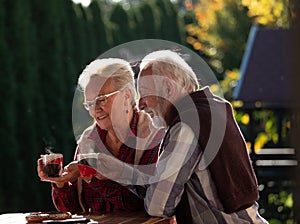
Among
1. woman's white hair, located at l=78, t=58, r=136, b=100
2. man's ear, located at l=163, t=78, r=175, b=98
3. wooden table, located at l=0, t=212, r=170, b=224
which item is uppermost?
woman's white hair, located at l=78, t=58, r=136, b=100

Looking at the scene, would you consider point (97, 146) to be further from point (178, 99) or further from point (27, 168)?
point (27, 168)

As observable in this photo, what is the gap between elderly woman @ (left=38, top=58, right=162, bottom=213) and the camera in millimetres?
3459

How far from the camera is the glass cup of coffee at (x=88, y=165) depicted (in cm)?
328

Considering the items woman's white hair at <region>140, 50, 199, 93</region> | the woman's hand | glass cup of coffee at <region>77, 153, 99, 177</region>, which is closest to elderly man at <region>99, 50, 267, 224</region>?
woman's white hair at <region>140, 50, 199, 93</region>

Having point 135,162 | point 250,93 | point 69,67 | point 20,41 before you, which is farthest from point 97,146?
point 69,67

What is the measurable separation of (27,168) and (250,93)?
9.09ft

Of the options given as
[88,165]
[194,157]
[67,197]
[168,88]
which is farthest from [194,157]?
[67,197]

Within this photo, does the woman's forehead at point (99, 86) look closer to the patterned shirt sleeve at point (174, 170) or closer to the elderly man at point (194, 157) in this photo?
the elderly man at point (194, 157)

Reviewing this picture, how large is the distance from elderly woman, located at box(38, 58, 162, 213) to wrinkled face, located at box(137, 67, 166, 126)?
0.71 ft

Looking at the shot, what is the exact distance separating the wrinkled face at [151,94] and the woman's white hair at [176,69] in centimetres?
3

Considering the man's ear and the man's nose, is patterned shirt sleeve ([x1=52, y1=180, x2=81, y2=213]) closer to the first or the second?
the man's nose

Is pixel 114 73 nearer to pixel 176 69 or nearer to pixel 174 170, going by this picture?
pixel 176 69

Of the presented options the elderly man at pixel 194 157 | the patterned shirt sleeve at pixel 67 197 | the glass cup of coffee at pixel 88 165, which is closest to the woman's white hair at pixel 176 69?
the elderly man at pixel 194 157

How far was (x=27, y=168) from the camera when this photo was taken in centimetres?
854
